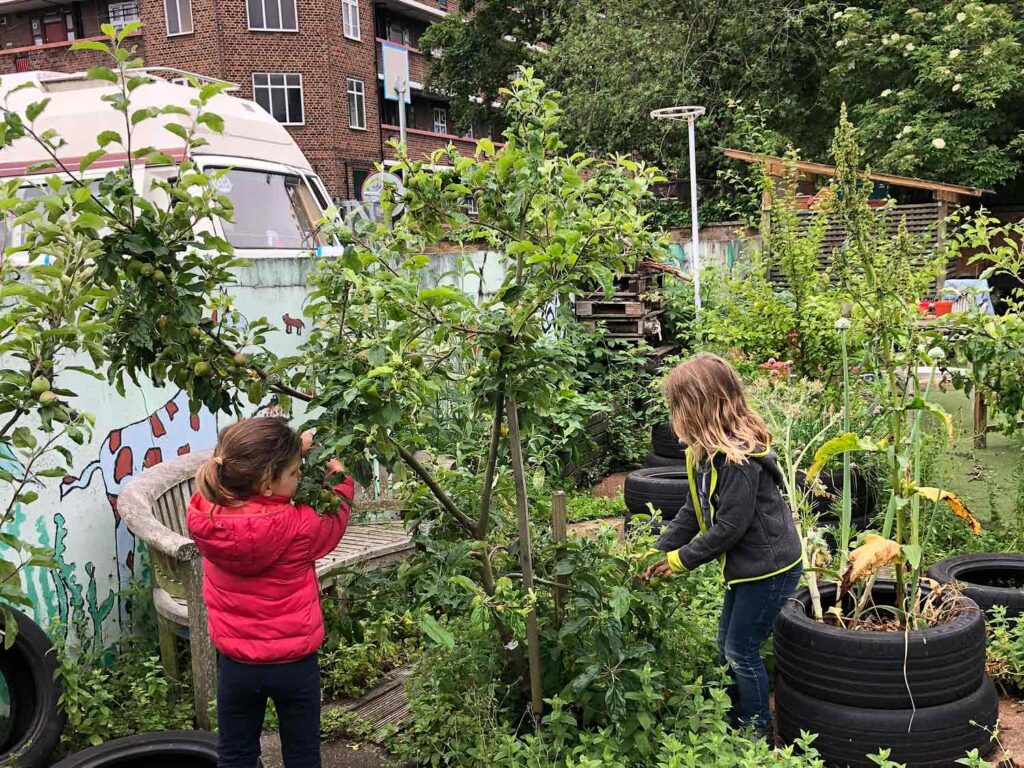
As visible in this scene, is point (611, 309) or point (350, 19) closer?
point (611, 309)

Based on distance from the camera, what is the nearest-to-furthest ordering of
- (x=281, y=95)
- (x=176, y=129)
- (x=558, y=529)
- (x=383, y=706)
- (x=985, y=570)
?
(x=176, y=129) → (x=558, y=529) → (x=383, y=706) → (x=985, y=570) → (x=281, y=95)

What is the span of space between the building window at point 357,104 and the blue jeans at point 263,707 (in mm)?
29948

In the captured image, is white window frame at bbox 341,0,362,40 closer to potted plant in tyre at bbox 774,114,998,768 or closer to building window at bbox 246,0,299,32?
building window at bbox 246,0,299,32

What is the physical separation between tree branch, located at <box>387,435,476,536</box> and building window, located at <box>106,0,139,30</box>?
33383 millimetres

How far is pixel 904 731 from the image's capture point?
3.20 metres

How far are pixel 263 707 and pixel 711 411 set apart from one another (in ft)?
6.17

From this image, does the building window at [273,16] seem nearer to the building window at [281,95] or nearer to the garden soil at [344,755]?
the building window at [281,95]

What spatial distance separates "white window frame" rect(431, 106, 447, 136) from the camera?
131 feet

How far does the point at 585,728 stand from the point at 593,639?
1.09 ft

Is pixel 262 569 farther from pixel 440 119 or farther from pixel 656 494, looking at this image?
pixel 440 119

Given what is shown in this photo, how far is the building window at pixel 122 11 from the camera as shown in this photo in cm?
3158

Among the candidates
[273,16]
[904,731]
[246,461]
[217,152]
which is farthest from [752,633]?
[273,16]

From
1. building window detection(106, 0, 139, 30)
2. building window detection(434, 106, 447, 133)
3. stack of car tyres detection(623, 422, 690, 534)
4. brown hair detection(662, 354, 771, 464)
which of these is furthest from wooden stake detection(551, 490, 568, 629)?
building window detection(434, 106, 447, 133)

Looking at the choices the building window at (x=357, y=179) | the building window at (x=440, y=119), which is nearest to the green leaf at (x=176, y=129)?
the building window at (x=357, y=179)
